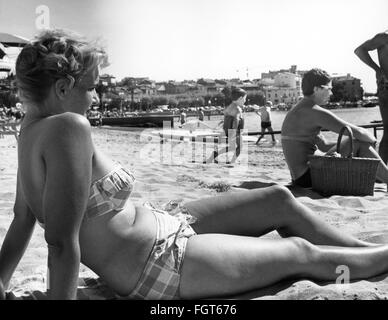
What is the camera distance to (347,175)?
168 inches

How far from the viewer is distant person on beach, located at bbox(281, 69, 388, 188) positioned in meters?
4.57

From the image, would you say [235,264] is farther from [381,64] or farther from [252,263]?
[381,64]

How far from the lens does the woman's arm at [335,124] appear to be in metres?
4.41

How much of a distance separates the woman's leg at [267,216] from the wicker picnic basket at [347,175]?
2.14m

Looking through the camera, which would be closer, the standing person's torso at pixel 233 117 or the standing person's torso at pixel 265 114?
the standing person's torso at pixel 233 117

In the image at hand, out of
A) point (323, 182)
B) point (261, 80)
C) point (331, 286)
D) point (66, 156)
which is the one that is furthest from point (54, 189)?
point (261, 80)

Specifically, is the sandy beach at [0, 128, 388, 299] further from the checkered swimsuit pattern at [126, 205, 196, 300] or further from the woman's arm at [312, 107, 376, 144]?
the woman's arm at [312, 107, 376, 144]

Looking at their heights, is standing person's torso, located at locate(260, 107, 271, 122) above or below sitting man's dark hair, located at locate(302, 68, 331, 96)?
below

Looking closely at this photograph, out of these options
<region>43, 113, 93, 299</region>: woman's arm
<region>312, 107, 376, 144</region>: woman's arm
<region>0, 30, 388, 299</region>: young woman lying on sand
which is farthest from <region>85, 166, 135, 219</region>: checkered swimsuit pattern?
<region>312, 107, 376, 144</region>: woman's arm

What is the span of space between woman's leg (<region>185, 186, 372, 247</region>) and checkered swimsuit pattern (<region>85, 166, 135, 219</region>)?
0.50 m

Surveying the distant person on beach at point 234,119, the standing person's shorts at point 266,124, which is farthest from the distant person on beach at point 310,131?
the standing person's shorts at point 266,124

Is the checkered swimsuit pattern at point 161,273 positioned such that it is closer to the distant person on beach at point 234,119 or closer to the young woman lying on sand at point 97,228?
the young woman lying on sand at point 97,228

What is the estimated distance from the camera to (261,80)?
481 feet

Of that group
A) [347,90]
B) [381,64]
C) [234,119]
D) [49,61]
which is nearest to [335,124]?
[381,64]
